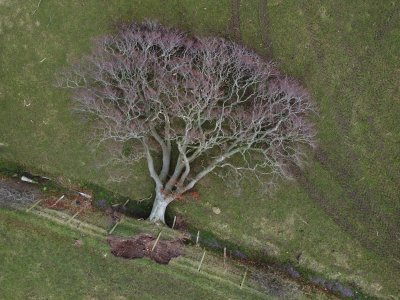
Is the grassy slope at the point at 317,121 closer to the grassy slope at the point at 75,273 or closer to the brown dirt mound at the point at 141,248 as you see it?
the brown dirt mound at the point at 141,248

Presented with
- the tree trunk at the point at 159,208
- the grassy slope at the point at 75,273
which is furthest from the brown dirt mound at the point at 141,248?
the tree trunk at the point at 159,208

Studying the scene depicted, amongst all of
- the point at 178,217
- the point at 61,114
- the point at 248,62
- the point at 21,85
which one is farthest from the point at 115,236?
the point at 248,62

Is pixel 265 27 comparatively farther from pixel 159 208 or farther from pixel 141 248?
pixel 141 248

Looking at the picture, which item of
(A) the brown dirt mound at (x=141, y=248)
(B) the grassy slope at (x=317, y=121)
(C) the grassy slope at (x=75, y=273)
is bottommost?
(C) the grassy slope at (x=75, y=273)

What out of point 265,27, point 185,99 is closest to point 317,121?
point 265,27

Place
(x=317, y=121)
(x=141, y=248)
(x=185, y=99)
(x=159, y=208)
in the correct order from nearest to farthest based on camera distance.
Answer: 1. (x=185, y=99)
2. (x=141, y=248)
3. (x=159, y=208)
4. (x=317, y=121)
